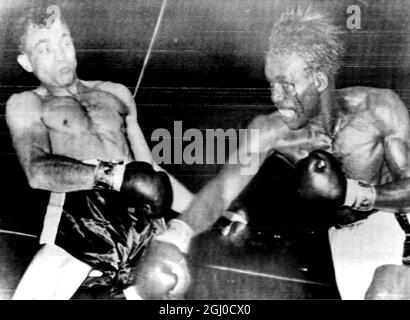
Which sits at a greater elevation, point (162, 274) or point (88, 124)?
point (88, 124)

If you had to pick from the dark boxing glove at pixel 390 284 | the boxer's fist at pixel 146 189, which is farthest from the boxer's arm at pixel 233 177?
the dark boxing glove at pixel 390 284

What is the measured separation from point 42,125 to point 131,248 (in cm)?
66

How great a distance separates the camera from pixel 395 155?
8.42 ft

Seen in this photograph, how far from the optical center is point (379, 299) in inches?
99.0

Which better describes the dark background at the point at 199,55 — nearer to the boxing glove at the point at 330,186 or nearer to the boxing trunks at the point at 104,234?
the boxing glove at the point at 330,186

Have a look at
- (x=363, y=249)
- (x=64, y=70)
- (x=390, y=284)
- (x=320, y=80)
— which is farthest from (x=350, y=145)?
(x=64, y=70)

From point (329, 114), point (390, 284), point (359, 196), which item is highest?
point (329, 114)

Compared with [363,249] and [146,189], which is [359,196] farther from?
[146,189]

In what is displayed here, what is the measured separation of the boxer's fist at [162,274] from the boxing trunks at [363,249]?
672 millimetres

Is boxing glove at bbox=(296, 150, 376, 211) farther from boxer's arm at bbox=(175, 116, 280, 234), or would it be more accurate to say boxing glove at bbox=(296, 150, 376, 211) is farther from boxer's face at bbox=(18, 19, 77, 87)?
boxer's face at bbox=(18, 19, 77, 87)

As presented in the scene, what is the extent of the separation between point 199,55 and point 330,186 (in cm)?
82

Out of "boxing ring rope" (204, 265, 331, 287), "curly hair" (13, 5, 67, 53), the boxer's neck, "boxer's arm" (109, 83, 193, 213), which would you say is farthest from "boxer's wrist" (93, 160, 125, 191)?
the boxer's neck

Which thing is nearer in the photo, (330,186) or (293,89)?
(330,186)
